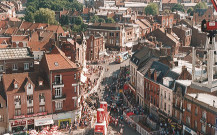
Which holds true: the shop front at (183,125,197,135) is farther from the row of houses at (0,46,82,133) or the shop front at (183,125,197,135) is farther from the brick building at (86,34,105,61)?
the brick building at (86,34,105,61)

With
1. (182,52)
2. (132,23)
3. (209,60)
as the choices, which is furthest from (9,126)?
(132,23)

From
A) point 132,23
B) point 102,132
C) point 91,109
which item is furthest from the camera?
point 132,23

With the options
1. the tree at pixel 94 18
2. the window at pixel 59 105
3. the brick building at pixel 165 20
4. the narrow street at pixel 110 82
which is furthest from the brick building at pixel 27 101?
the tree at pixel 94 18

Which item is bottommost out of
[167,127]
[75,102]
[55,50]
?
[167,127]

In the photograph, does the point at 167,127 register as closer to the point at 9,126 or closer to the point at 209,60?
the point at 9,126

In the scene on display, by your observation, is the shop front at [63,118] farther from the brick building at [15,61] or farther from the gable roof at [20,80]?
the brick building at [15,61]

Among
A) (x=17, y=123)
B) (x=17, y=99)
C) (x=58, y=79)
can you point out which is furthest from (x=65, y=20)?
(x=17, y=123)

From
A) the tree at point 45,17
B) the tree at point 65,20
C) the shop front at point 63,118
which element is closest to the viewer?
the shop front at point 63,118
